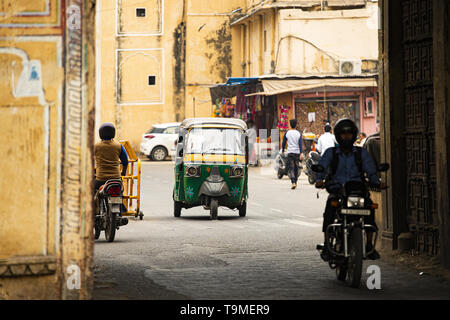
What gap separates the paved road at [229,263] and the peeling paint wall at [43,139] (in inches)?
44.2

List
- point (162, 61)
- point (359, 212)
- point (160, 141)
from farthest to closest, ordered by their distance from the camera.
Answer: point (162, 61), point (160, 141), point (359, 212)

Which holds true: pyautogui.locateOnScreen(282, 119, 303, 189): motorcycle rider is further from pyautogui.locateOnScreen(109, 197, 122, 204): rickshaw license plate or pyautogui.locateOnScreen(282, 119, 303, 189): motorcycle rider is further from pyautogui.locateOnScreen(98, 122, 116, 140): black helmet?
pyautogui.locateOnScreen(109, 197, 122, 204): rickshaw license plate

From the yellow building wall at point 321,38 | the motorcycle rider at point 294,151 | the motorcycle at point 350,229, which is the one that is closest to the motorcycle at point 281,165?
the motorcycle rider at point 294,151

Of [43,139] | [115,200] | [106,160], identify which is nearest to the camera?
[43,139]

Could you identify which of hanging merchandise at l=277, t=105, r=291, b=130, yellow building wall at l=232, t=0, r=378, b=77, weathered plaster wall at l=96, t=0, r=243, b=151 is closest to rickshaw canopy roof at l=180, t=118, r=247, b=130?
hanging merchandise at l=277, t=105, r=291, b=130

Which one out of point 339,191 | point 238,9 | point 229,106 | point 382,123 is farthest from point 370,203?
point 238,9

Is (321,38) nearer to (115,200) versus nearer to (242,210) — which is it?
(242,210)

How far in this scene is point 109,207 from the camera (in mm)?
14070

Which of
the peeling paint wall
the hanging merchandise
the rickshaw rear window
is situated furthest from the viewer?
the hanging merchandise

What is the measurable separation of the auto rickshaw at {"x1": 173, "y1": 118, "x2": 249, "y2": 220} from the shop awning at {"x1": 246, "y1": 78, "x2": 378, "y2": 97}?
19.6 meters

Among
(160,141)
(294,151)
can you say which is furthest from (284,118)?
(294,151)

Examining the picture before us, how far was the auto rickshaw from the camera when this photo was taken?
61.5ft

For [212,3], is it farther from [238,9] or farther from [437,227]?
[437,227]

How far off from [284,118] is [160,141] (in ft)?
25.2
